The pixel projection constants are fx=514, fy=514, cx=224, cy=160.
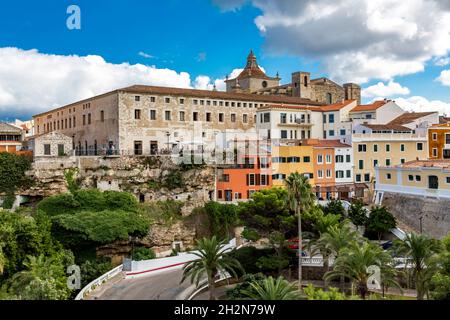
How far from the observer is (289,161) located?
52406 millimetres

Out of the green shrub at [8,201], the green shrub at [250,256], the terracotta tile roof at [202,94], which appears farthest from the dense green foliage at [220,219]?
the green shrub at [8,201]

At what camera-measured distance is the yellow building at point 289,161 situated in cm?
5194

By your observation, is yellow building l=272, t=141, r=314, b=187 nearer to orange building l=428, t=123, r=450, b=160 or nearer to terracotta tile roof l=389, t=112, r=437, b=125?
orange building l=428, t=123, r=450, b=160

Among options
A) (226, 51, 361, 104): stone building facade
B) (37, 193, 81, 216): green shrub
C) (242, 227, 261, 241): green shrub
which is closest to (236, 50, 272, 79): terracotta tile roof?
(226, 51, 361, 104): stone building facade

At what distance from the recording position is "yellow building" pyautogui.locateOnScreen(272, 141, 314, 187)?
5194 cm

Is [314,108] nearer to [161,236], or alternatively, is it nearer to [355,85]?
[355,85]

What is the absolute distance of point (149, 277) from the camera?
119 ft

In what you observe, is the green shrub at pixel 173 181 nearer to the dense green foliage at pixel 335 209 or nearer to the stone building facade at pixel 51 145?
the stone building facade at pixel 51 145

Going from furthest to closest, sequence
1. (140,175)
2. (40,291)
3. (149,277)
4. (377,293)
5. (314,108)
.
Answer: (314,108) < (140,175) < (149,277) < (377,293) < (40,291)

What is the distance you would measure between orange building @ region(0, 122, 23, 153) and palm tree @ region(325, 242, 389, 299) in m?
38.5

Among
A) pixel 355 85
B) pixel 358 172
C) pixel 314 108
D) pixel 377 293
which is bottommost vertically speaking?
pixel 377 293

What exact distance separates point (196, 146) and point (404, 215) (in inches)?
945

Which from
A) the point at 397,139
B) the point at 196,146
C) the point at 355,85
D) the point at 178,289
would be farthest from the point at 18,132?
the point at 355,85

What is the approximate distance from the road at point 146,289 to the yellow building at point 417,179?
72.1 ft
